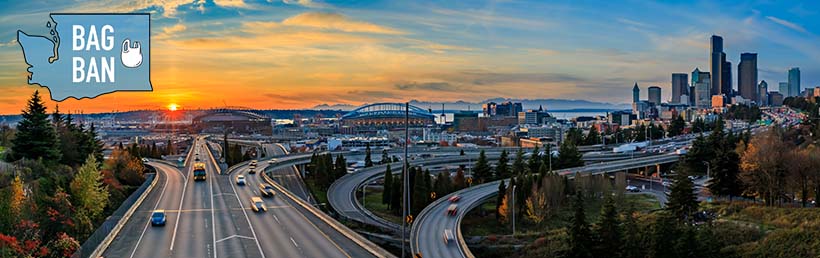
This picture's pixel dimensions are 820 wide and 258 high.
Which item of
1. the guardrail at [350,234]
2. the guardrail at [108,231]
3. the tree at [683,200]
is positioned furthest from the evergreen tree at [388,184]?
the tree at [683,200]

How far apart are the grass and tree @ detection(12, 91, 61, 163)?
24537mm

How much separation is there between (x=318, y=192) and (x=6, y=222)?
136ft

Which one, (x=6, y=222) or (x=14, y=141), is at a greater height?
(x=14, y=141)

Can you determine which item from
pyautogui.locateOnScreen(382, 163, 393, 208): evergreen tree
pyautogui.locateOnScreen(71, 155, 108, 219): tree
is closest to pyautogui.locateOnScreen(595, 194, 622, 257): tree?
pyautogui.locateOnScreen(382, 163, 393, 208): evergreen tree

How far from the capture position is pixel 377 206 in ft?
194

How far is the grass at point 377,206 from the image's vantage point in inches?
2084

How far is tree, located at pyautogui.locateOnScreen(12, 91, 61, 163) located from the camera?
40500 millimetres

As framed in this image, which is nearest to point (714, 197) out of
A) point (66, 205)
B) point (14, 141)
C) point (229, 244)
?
point (229, 244)

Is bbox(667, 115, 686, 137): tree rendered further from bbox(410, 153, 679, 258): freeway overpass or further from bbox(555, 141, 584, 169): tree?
bbox(410, 153, 679, 258): freeway overpass

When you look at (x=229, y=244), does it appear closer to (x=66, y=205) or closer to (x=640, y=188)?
(x=66, y=205)

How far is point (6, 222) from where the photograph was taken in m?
26.2

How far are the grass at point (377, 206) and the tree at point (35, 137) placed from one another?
80.5ft

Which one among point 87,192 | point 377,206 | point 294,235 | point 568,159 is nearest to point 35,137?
point 87,192

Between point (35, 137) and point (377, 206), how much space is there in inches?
1124
